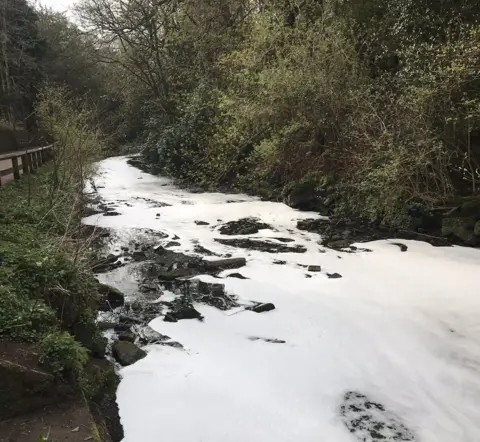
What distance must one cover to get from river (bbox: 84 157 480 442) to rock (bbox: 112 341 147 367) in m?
0.09

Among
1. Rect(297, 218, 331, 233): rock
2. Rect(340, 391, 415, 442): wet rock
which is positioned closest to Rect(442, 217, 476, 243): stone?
Rect(297, 218, 331, 233): rock

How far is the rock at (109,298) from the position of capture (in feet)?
21.1

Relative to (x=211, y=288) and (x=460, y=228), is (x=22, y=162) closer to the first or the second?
(x=211, y=288)

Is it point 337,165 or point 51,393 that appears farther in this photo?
point 337,165

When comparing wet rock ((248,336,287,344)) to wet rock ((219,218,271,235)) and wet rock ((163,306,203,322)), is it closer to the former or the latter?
wet rock ((163,306,203,322))

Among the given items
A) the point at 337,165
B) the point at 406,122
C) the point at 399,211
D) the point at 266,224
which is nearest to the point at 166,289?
the point at 266,224

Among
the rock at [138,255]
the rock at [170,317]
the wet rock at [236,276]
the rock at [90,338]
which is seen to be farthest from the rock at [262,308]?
the rock at [138,255]

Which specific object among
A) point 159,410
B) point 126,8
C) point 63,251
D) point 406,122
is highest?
point 126,8

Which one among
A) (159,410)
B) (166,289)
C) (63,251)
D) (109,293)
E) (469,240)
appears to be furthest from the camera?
(469,240)

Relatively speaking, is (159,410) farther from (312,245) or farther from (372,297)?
(312,245)

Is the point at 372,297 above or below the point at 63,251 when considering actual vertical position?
below

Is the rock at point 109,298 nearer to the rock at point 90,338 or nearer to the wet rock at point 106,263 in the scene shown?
the wet rock at point 106,263

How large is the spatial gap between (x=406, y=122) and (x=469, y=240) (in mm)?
2925

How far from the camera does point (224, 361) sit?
5230 millimetres
